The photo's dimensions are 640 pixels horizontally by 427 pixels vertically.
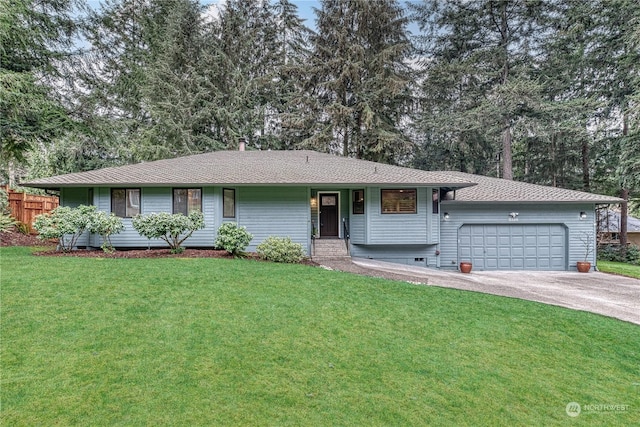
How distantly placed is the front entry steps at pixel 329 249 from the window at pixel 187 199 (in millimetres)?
4067

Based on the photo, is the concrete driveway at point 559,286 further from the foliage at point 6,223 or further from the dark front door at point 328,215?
the foliage at point 6,223

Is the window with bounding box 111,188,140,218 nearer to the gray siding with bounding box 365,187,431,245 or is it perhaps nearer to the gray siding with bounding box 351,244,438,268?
the gray siding with bounding box 351,244,438,268

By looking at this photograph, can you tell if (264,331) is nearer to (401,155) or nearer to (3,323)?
(3,323)

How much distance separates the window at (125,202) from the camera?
10336 mm

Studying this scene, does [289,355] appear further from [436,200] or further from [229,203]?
[436,200]

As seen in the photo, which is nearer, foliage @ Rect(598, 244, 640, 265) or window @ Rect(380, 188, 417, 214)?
window @ Rect(380, 188, 417, 214)

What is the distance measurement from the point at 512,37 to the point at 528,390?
2041 centimetres

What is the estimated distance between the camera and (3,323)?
4148 mm

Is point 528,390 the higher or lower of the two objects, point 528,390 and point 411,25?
the lower

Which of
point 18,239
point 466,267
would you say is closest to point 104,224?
point 18,239

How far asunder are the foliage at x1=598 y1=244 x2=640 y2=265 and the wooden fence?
25180mm

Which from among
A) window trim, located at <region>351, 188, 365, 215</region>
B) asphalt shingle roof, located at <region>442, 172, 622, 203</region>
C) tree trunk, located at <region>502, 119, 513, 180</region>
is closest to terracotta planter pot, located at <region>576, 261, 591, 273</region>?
asphalt shingle roof, located at <region>442, 172, 622, 203</region>

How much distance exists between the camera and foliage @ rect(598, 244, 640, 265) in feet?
49.8

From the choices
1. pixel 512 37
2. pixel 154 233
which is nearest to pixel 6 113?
pixel 154 233
